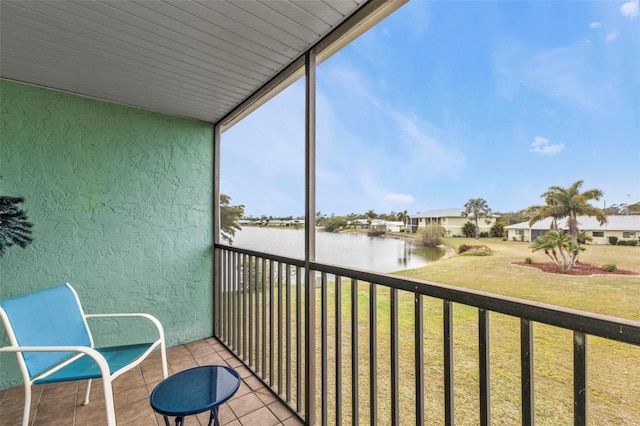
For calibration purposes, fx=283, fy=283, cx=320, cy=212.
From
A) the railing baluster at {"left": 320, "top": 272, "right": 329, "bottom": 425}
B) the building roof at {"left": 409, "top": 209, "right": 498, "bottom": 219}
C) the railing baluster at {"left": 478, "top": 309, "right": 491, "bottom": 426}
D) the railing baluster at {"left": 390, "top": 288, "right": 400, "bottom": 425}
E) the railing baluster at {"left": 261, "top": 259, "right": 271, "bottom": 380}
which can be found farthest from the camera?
the railing baluster at {"left": 261, "top": 259, "right": 271, "bottom": 380}

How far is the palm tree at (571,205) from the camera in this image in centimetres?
79

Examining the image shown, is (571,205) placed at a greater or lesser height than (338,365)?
greater

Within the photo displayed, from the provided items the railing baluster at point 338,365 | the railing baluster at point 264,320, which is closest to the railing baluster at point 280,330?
the railing baluster at point 264,320

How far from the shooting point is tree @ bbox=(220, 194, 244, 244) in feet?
10.4

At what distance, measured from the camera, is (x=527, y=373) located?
943 mm

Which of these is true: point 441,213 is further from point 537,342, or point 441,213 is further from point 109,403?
point 109,403

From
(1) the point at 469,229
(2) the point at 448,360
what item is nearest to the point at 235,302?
(2) the point at 448,360

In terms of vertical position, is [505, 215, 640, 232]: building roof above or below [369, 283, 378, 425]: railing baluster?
above

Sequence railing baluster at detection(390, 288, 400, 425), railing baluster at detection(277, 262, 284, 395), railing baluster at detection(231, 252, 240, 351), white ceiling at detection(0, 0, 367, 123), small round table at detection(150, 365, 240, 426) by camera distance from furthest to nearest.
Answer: railing baluster at detection(231, 252, 240, 351), railing baluster at detection(277, 262, 284, 395), white ceiling at detection(0, 0, 367, 123), railing baluster at detection(390, 288, 400, 425), small round table at detection(150, 365, 240, 426)

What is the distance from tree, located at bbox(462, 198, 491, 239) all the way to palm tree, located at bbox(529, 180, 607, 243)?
17 cm

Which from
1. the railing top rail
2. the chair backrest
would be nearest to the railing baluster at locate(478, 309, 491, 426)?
the railing top rail

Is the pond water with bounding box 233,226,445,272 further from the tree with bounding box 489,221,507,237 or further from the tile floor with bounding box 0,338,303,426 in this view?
the tile floor with bounding box 0,338,303,426

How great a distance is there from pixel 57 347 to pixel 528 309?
2.32 meters

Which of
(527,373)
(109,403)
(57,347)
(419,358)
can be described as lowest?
(109,403)
